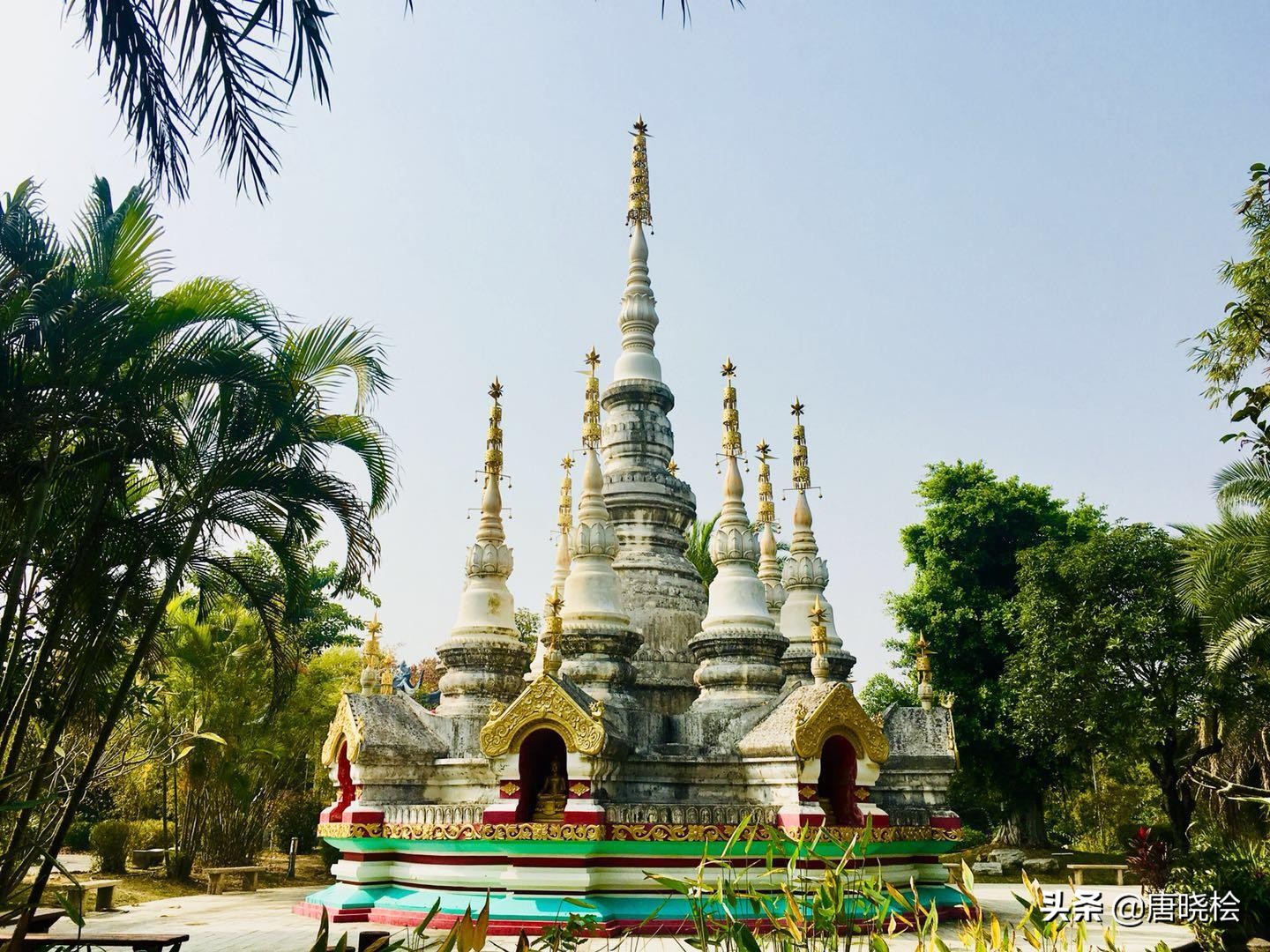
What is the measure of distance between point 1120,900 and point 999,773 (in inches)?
642

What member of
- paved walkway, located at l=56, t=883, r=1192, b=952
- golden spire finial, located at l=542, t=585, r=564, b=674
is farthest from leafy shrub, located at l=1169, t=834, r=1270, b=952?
golden spire finial, located at l=542, t=585, r=564, b=674

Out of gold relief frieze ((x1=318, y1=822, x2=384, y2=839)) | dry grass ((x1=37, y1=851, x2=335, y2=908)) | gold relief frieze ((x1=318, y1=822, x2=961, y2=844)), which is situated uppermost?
gold relief frieze ((x1=318, y1=822, x2=384, y2=839))

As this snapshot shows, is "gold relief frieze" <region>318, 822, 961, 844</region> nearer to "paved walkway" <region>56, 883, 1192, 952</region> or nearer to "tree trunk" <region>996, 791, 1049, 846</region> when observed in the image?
"paved walkway" <region>56, 883, 1192, 952</region>

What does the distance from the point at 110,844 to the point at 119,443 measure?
1845cm

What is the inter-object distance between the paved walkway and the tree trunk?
9.38m

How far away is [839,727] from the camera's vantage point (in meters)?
15.0

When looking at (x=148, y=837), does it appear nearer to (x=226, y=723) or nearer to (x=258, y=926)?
(x=226, y=723)

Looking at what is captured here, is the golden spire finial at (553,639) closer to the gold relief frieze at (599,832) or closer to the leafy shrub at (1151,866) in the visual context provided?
the gold relief frieze at (599,832)

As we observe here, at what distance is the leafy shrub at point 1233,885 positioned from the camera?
11.7m

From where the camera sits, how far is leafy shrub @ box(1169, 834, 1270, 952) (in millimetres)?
11742

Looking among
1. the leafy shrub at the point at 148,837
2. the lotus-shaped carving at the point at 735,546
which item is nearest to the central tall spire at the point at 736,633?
the lotus-shaped carving at the point at 735,546

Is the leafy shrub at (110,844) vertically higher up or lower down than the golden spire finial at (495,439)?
lower down

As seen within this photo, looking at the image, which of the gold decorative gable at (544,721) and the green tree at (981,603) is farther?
the green tree at (981,603)

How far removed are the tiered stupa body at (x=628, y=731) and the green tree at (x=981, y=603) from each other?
35.1ft
